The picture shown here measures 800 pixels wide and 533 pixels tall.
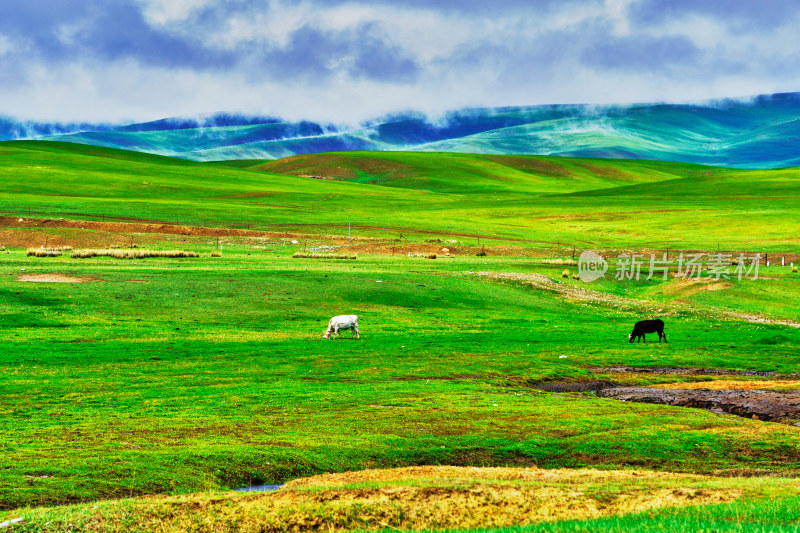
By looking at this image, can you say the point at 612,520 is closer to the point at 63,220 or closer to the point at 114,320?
the point at 114,320

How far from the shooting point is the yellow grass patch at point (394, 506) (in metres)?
14.1

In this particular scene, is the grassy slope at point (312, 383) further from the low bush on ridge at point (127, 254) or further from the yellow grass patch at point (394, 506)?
the low bush on ridge at point (127, 254)

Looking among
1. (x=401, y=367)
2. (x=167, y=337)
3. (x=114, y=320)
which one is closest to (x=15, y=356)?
(x=167, y=337)

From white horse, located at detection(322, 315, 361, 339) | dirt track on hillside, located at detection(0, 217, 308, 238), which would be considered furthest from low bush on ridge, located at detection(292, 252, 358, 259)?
white horse, located at detection(322, 315, 361, 339)

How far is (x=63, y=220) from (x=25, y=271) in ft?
147

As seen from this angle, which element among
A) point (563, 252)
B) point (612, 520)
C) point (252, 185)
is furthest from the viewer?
point (252, 185)

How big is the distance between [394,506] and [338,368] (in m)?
16.8

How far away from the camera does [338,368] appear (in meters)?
31.4

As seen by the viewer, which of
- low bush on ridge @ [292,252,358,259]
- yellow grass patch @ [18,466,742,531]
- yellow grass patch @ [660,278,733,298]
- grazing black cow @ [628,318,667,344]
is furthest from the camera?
low bush on ridge @ [292,252,358,259]

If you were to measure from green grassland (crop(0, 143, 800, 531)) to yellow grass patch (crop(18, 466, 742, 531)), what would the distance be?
4.59 feet

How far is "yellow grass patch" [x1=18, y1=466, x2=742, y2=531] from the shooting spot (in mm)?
14133

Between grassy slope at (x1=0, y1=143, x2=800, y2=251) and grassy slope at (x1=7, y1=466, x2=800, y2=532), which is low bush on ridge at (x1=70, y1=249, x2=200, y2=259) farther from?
grassy slope at (x1=7, y1=466, x2=800, y2=532)

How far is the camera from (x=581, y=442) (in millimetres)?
21500

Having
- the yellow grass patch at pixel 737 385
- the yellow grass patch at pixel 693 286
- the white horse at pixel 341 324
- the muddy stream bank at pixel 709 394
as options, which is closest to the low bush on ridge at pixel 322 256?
the yellow grass patch at pixel 693 286
